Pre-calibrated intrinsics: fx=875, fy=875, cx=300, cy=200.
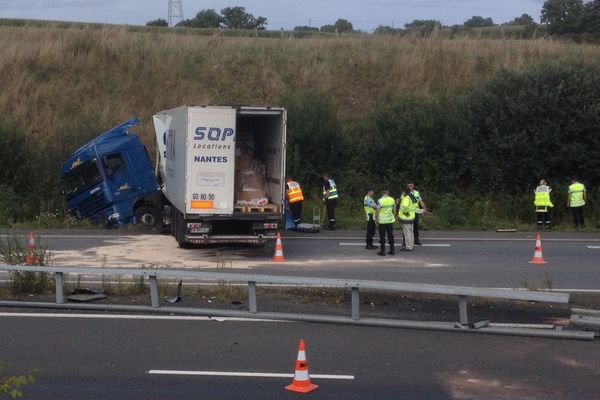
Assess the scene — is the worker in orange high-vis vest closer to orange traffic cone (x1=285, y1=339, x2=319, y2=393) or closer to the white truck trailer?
the white truck trailer

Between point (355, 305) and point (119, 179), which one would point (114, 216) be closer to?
point (119, 179)

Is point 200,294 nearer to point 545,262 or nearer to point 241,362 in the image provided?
point 241,362

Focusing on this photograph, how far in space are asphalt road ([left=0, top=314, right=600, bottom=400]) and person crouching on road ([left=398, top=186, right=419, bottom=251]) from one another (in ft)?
30.5

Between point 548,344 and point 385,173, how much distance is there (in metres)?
21.0

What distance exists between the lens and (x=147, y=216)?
83.6 ft

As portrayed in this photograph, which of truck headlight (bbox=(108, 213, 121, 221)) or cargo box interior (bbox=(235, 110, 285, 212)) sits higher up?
cargo box interior (bbox=(235, 110, 285, 212))

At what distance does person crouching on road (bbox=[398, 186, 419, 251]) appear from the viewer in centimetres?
2064

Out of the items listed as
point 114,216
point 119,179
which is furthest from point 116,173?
point 114,216

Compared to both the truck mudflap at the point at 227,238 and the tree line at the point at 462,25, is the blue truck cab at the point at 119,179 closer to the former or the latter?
the truck mudflap at the point at 227,238

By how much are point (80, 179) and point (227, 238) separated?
799 centimetres

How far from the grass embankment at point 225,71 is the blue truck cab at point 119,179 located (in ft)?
20.6

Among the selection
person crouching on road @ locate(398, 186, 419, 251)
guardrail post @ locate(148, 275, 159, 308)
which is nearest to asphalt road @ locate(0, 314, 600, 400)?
guardrail post @ locate(148, 275, 159, 308)

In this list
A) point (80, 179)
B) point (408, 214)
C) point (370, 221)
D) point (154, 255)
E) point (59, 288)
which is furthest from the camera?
point (80, 179)

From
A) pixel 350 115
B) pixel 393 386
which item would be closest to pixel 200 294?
pixel 393 386
